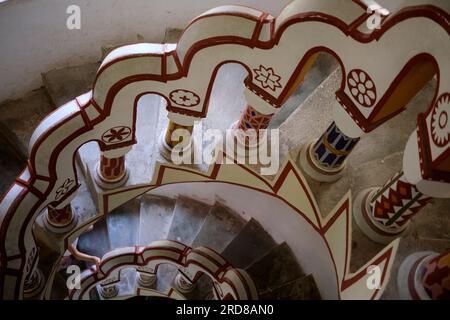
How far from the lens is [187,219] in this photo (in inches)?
254

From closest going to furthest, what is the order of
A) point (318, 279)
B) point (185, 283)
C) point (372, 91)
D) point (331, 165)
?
point (372, 91), point (331, 165), point (318, 279), point (185, 283)

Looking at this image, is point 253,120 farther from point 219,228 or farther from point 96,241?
point 96,241

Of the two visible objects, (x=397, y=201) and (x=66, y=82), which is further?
(x=66, y=82)

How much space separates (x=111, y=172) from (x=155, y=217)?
218cm

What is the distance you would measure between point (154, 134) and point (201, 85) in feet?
4.83

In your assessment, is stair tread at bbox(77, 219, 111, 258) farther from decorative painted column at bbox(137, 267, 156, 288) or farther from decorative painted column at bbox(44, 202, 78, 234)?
decorative painted column at bbox(44, 202, 78, 234)

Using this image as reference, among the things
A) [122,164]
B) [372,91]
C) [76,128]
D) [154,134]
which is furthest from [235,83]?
[372,91]

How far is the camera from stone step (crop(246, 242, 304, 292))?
5641 mm

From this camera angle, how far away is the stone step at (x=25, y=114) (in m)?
4.90

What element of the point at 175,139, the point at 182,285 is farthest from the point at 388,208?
the point at 182,285

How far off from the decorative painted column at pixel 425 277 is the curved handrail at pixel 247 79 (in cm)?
54

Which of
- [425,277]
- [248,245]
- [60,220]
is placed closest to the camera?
[425,277]
